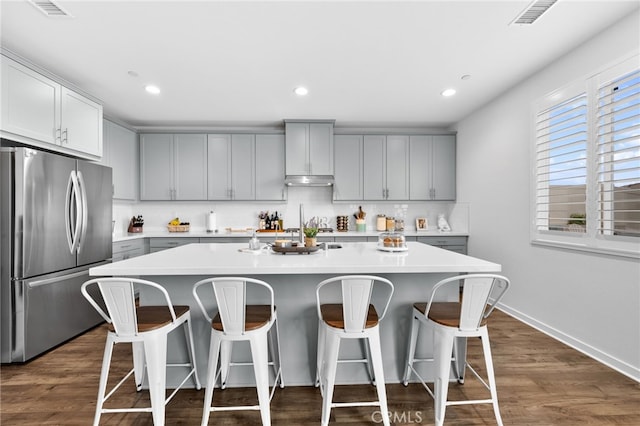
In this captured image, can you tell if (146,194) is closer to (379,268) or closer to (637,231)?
(379,268)

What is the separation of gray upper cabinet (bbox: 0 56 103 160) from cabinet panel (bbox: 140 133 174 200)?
1141mm

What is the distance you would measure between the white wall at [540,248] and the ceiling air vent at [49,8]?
397cm

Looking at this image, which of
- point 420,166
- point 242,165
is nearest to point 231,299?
A: point 242,165

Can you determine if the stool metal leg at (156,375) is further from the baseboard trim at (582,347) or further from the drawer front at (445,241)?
the drawer front at (445,241)

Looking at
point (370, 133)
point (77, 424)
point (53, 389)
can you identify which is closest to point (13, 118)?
point (53, 389)

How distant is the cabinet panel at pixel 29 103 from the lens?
2518 mm

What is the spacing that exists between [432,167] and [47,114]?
4.74 meters

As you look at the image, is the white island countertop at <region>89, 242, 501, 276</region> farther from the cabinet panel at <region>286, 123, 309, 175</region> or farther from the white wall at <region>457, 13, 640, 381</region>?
the cabinet panel at <region>286, 123, 309, 175</region>

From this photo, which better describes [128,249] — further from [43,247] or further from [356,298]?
[356,298]

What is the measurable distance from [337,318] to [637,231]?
2261mm

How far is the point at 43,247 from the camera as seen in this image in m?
2.67

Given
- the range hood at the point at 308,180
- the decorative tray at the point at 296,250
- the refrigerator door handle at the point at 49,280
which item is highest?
the range hood at the point at 308,180

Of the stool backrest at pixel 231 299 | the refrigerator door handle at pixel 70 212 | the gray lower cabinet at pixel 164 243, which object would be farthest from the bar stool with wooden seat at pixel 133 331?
the gray lower cabinet at pixel 164 243

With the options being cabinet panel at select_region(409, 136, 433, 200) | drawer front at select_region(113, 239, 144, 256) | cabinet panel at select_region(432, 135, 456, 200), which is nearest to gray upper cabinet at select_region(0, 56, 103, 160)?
drawer front at select_region(113, 239, 144, 256)
